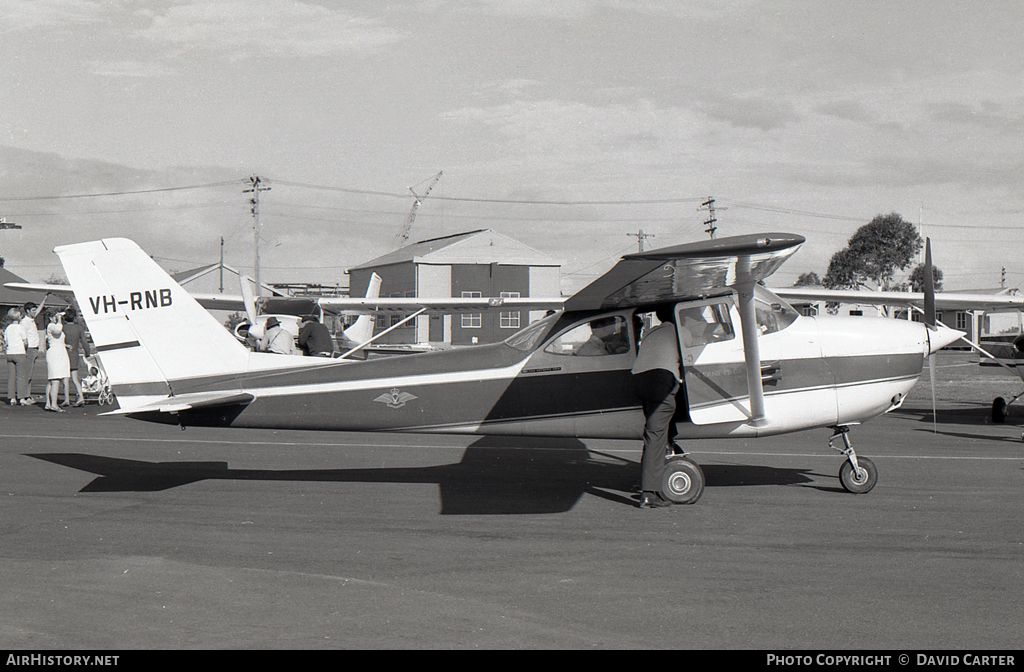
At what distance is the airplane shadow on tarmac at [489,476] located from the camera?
25.8 ft

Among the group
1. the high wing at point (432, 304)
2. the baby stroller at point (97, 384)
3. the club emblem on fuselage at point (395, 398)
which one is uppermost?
the high wing at point (432, 304)

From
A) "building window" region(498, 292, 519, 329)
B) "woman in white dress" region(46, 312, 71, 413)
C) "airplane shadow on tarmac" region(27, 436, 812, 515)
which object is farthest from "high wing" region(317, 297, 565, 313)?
"building window" region(498, 292, 519, 329)

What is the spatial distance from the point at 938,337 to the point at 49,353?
15.0 metres

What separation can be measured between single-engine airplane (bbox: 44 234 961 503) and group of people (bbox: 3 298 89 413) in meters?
10.0

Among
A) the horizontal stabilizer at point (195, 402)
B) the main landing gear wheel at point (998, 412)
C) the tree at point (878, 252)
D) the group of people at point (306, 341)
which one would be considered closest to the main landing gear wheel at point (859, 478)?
the horizontal stabilizer at point (195, 402)

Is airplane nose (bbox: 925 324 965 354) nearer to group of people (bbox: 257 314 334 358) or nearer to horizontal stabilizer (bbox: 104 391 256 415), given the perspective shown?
horizontal stabilizer (bbox: 104 391 256 415)

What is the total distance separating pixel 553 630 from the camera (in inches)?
169

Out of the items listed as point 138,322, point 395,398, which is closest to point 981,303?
point 395,398

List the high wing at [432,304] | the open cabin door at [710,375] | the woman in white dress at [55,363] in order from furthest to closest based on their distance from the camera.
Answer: the high wing at [432,304] → the woman in white dress at [55,363] → the open cabin door at [710,375]

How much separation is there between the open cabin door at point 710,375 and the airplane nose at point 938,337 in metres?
1.86

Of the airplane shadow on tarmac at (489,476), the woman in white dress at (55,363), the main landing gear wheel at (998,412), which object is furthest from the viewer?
the woman in white dress at (55,363)

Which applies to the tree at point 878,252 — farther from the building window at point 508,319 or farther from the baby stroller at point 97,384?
the baby stroller at point 97,384
